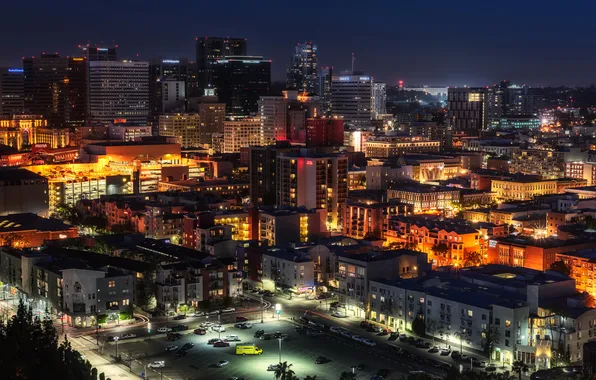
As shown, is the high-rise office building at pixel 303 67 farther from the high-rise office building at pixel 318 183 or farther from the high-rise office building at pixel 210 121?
the high-rise office building at pixel 318 183

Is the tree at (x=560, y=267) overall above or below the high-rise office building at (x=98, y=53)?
below

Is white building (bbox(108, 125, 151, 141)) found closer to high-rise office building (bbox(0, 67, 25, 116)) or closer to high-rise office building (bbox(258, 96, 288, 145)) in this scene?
high-rise office building (bbox(258, 96, 288, 145))

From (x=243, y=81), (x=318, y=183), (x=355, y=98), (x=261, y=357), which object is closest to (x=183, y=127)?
(x=243, y=81)

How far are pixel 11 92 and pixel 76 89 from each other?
656 centimetres

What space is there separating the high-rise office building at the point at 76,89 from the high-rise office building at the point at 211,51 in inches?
359

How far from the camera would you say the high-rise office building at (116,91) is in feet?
209

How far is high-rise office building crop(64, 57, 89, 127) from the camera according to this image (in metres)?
64.8

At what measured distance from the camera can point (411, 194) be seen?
1339 inches

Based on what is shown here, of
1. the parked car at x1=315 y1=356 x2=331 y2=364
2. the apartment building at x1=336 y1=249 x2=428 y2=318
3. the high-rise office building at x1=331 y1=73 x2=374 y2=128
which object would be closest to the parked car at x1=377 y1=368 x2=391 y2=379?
the parked car at x1=315 y1=356 x2=331 y2=364

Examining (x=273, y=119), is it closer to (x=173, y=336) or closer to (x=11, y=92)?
(x=11, y=92)

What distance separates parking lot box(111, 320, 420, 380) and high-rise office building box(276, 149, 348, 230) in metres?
12.3

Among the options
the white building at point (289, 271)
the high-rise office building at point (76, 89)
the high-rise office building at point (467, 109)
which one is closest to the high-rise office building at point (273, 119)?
the high-rise office building at point (76, 89)

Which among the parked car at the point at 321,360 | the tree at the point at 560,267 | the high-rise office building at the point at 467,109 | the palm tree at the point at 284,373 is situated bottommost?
the parked car at the point at 321,360

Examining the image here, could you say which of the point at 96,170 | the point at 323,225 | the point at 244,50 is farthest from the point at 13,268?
the point at 244,50
